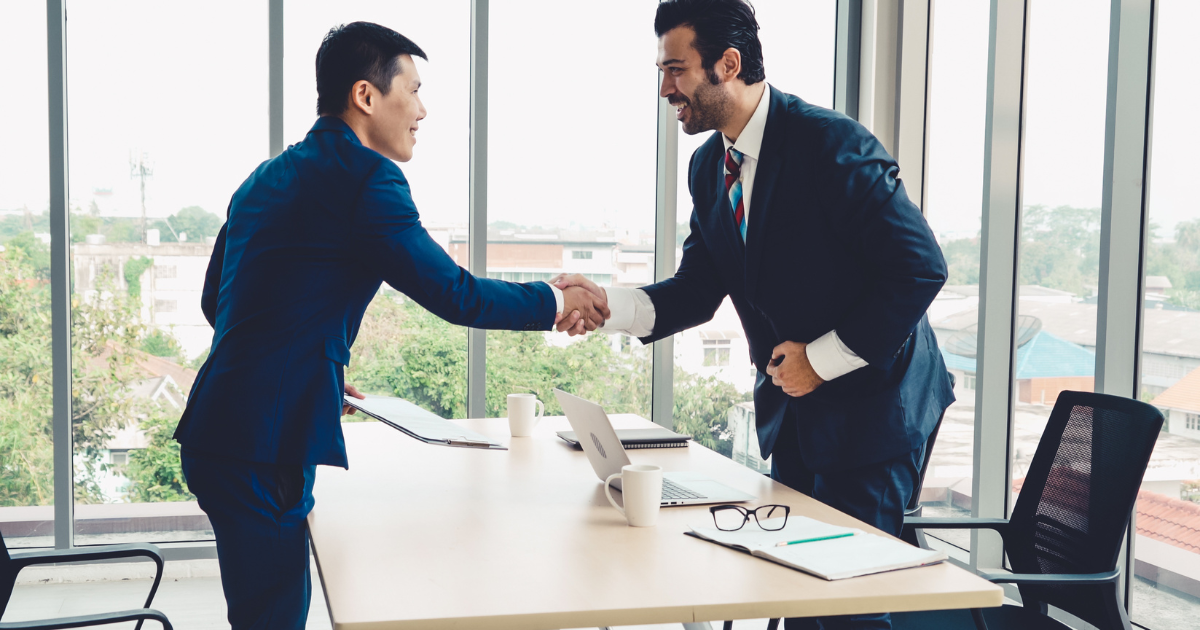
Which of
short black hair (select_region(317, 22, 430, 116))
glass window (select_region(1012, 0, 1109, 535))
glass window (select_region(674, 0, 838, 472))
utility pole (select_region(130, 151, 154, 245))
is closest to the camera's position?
short black hair (select_region(317, 22, 430, 116))

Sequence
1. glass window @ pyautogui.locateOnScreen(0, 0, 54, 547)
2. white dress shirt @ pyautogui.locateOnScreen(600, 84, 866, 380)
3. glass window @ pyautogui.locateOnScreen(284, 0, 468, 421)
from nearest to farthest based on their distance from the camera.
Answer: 1. white dress shirt @ pyautogui.locateOnScreen(600, 84, 866, 380)
2. glass window @ pyautogui.locateOnScreen(0, 0, 54, 547)
3. glass window @ pyautogui.locateOnScreen(284, 0, 468, 421)

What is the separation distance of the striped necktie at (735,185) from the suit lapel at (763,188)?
0.09m

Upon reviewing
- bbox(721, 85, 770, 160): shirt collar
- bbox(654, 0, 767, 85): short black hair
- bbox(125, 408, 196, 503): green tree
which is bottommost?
bbox(125, 408, 196, 503): green tree

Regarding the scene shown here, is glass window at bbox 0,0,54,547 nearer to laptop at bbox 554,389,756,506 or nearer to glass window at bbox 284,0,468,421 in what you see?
glass window at bbox 284,0,468,421

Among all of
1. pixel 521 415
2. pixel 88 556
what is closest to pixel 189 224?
pixel 521 415

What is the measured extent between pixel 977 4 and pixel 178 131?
3095 mm

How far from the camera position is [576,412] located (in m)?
1.83

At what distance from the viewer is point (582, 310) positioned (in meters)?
2.33

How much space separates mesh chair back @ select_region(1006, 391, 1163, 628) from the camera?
162 cm

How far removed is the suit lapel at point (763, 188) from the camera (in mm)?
1919

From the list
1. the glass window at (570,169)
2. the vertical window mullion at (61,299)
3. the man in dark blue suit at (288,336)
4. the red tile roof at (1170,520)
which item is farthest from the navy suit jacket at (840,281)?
the vertical window mullion at (61,299)

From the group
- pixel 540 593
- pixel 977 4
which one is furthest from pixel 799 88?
pixel 540 593

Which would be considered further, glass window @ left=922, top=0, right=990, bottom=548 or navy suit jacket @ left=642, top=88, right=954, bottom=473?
glass window @ left=922, top=0, right=990, bottom=548

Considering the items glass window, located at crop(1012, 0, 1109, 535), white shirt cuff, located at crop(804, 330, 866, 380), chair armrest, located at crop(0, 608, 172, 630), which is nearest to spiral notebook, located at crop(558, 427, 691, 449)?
white shirt cuff, located at crop(804, 330, 866, 380)
